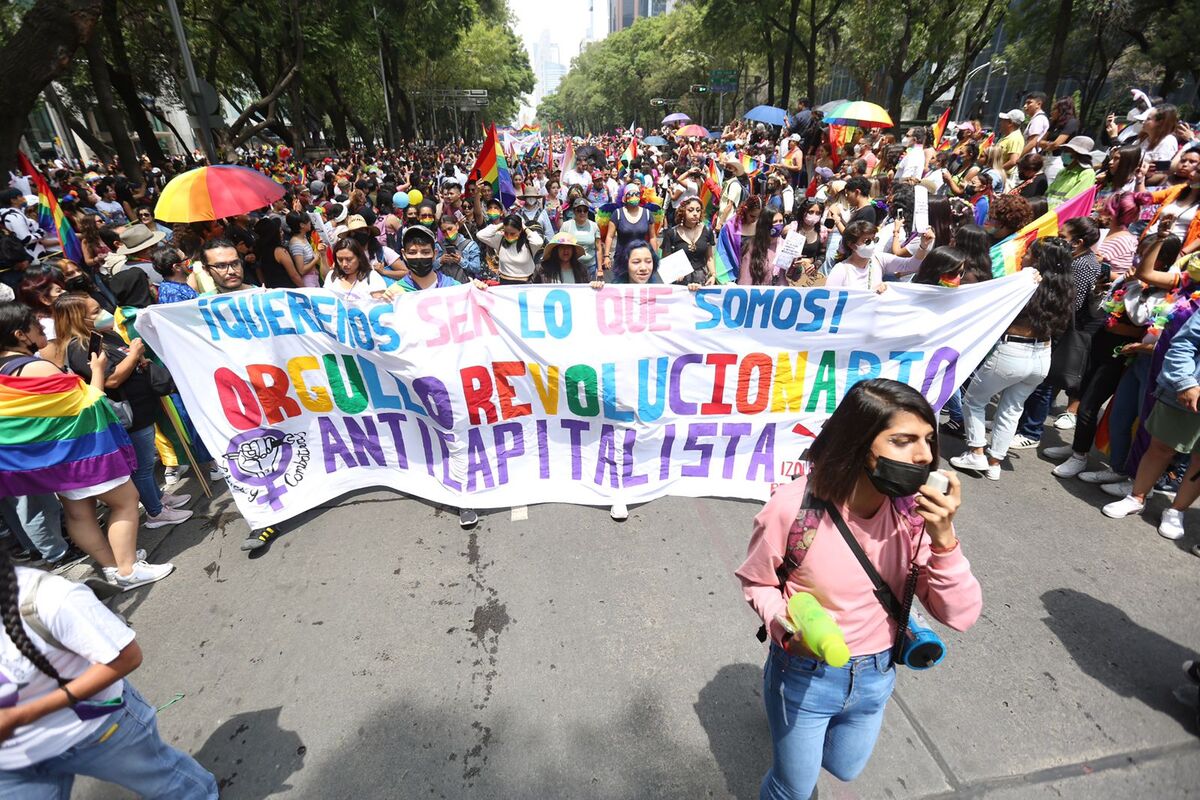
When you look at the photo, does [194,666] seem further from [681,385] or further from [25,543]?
[681,385]

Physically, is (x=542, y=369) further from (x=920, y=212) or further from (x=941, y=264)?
(x=920, y=212)

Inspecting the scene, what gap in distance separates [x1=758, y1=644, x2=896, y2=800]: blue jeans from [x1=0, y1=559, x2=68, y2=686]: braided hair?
2.07m

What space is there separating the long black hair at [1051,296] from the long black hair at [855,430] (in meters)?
3.14

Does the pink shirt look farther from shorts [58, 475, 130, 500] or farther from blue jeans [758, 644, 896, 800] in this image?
shorts [58, 475, 130, 500]

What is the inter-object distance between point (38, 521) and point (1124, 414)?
295 inches

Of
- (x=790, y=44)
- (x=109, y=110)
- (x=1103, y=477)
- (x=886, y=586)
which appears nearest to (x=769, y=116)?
(x=790, y=44)

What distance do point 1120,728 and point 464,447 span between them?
146 inches

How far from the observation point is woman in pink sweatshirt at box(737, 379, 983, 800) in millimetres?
1569

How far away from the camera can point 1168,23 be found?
2111 cm

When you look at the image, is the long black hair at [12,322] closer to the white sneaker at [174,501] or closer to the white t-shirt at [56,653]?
the white sneaker at [174,501]

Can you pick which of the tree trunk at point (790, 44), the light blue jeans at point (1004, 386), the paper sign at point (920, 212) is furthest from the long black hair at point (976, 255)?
the tree trunk at point (790, 44)

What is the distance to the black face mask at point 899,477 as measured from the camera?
5.00 ft

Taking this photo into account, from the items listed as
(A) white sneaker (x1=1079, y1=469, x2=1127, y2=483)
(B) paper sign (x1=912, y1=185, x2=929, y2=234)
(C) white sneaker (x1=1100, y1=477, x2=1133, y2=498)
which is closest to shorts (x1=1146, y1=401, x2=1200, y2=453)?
(C) white sneaker (x1=1100, y1=477, x2=1133, y2=498)

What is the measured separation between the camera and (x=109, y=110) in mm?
13359
